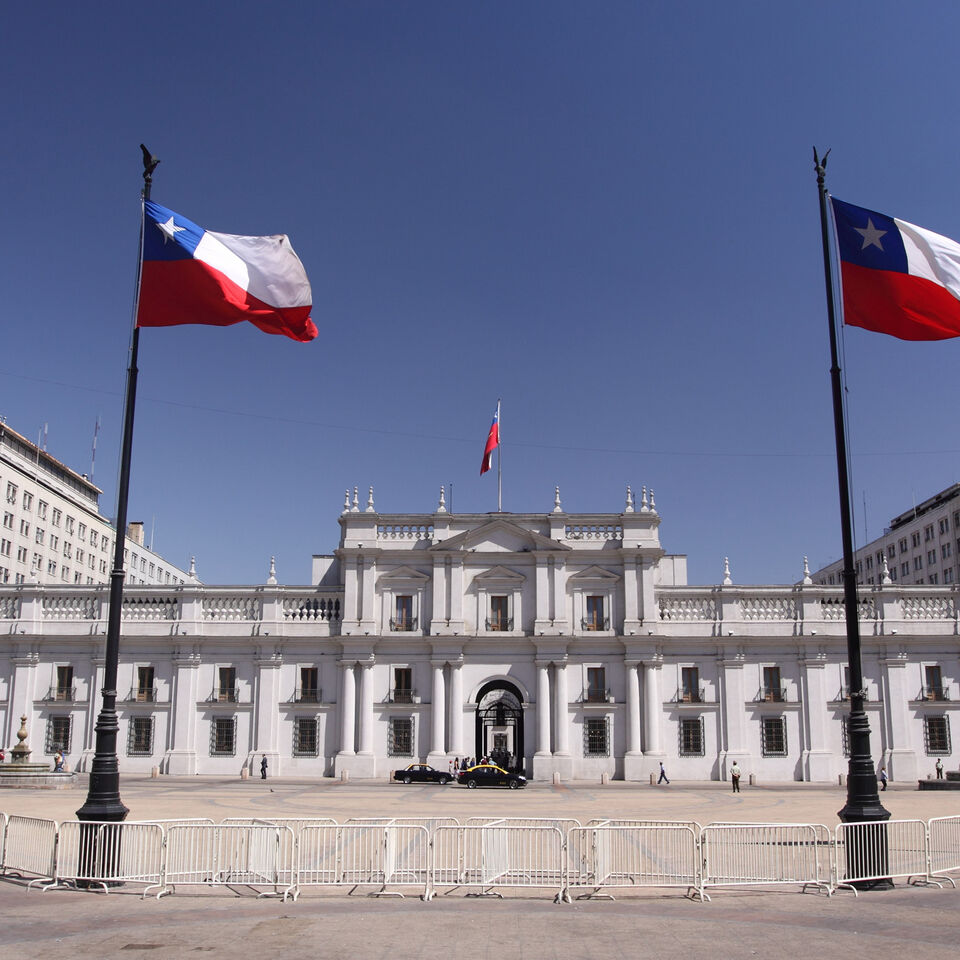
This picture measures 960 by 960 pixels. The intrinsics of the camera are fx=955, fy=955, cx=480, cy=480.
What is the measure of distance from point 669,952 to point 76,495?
89.9m

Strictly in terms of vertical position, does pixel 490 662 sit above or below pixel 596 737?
above

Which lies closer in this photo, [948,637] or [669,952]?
[669,952]

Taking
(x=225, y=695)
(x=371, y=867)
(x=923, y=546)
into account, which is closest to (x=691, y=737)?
(x=225, y=695)

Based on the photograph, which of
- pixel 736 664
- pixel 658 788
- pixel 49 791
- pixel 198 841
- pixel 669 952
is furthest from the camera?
pixel 736 664

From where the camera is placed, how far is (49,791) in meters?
43.4

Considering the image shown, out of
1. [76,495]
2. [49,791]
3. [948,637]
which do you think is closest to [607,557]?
[948,637]

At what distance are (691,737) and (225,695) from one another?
28.0 meters

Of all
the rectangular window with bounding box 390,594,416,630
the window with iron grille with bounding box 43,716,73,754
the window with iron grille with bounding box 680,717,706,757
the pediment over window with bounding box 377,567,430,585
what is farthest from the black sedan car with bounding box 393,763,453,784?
Answer: the window with iron grille with bounding box 43,716,73,754

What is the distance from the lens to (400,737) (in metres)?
57.0

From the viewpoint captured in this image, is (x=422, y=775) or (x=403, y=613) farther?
(x=403, y=613)

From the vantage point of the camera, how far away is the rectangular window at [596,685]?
5709 cm

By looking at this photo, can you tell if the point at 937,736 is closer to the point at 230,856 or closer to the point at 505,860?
the point at 505,860

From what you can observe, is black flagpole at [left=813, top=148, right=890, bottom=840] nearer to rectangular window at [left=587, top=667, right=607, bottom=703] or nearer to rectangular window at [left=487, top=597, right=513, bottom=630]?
rectangular window at [left=587, top=667, right=607, bottom=703]

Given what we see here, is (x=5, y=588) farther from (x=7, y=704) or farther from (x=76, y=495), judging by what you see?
(x=76, y=495)
